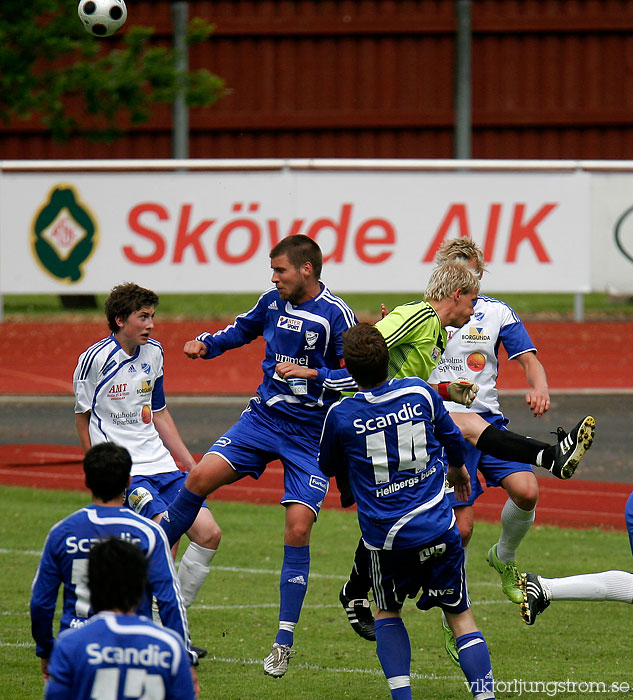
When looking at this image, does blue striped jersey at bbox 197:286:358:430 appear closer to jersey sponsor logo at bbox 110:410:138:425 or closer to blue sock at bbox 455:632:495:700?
jersey sponsor logo at bbox 110:410:138:425

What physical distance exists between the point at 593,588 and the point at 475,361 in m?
1.75

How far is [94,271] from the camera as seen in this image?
2023 centimetres

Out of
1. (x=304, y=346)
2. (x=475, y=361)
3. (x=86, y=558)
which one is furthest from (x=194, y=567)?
(x=86, y=558)

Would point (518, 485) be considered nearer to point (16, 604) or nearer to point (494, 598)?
point (494, 598)

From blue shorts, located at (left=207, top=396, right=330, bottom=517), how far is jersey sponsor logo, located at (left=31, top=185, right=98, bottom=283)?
13.5 meters

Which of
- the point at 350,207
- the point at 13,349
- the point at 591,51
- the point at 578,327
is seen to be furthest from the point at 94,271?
the point at 591,51

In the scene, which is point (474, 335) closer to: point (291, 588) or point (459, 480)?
point (459, 480)

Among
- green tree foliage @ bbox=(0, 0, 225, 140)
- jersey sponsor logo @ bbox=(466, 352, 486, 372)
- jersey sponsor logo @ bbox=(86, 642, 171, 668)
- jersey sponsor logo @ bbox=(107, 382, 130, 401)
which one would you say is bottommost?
jersey sponsor logo @ bbox=(86, 642, 171, 668)

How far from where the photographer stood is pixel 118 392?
6.89 m

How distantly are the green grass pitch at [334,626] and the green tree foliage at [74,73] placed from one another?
15.6 m

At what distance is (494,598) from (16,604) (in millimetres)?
3437

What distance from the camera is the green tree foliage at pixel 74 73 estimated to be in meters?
25.1

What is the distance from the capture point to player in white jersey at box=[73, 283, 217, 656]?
684 cm

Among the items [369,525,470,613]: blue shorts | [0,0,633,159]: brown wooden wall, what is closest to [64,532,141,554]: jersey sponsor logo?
[369,525,470,613]: blue shorts
